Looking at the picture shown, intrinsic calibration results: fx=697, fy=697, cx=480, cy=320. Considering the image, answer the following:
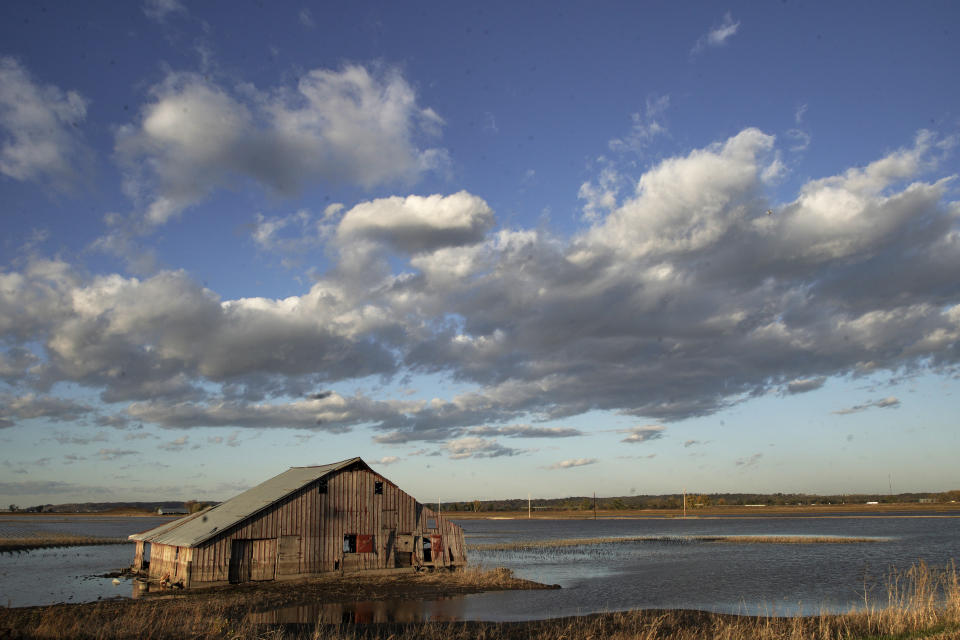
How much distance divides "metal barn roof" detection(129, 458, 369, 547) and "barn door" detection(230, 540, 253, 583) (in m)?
1.41

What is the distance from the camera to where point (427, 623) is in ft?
98.3

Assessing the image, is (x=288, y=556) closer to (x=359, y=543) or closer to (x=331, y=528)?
(x=331, y=528)

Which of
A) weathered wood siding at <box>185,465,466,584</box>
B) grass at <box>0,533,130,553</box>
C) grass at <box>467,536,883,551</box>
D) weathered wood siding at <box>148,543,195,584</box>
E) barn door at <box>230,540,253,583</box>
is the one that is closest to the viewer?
weathered wood siding at <box>148,543,195,584</box>

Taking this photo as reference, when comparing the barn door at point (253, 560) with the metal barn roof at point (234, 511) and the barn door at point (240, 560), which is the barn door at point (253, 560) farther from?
the metal barn roof at point (234, 511)

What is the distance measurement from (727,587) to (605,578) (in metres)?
9.42

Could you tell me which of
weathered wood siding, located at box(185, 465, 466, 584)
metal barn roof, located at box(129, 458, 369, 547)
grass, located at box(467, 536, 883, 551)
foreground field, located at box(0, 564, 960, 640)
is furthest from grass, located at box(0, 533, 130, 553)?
foreground field, located at box(0, 564, 960, 640)

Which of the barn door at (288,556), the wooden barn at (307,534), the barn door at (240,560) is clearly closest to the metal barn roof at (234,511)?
the wooden barn at (307,534)

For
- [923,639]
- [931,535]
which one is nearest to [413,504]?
[923,639]

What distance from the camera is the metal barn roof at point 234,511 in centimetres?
4158

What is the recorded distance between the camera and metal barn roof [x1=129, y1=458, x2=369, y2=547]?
41.6 m

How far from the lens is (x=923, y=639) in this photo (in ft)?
67.8

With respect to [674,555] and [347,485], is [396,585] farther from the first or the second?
[674,555]

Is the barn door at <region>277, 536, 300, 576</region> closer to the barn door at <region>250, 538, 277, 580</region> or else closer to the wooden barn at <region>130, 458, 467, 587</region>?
the wooden barn at <region>130, 458, 467, 587</region>

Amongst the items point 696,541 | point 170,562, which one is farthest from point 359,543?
point 696,541
